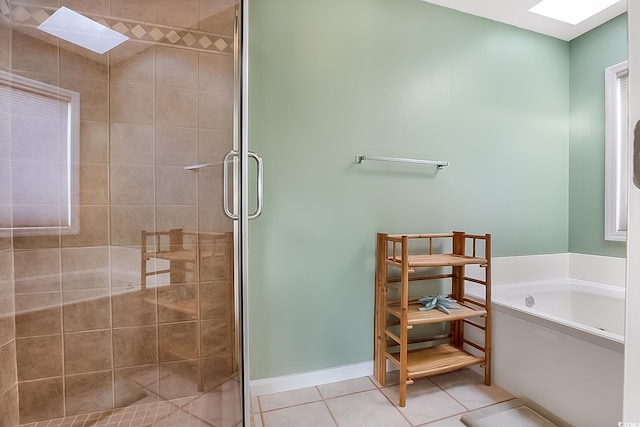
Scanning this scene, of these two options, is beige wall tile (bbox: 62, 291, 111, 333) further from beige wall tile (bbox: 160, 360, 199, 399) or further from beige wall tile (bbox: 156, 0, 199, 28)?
beige wall tile (bbox: 156, 0, 199, 28)

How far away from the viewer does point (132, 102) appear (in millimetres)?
1366

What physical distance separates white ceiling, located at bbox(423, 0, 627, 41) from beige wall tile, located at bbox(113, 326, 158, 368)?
8.29ft

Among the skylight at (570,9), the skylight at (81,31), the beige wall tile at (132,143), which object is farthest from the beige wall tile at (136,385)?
the skylight at (570,9)

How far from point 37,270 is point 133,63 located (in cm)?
101

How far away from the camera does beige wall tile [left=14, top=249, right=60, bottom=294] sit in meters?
1.25

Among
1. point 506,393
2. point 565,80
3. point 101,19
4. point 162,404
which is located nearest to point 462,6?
point 565,80

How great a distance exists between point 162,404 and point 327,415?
80 cm

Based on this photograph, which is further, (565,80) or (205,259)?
(565,80)

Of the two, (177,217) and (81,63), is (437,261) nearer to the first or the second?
(177,217)

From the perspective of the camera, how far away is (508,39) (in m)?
2.13

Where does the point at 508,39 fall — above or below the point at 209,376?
above

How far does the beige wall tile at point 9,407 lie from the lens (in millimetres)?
1213

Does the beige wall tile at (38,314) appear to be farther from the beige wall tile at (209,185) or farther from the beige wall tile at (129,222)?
the beige wall tile at (209,185)

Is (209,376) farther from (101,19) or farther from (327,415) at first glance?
(101,19)
